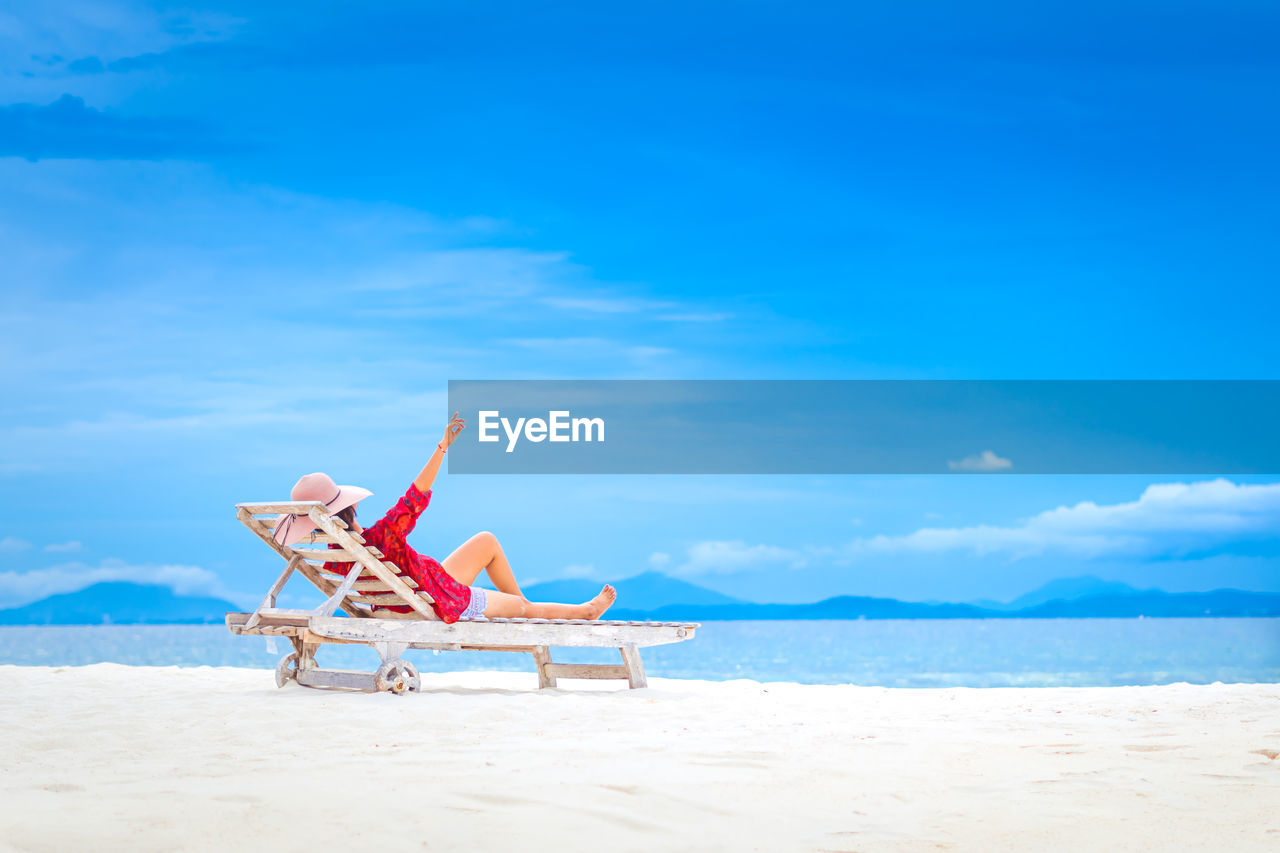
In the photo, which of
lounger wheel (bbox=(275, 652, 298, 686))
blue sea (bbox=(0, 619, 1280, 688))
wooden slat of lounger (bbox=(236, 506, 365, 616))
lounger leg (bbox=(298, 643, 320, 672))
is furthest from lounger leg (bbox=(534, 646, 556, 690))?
blue sea (bbox=(0, 619, 1280, 688))

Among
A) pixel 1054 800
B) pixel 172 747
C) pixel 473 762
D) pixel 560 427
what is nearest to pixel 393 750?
pixel 473 762

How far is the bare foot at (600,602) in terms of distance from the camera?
301 inches

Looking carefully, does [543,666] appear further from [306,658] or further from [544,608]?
[306,658]

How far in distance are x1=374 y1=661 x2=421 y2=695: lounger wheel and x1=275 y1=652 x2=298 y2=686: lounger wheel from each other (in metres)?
0.81

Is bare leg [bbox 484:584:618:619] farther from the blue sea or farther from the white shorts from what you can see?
the blue sea

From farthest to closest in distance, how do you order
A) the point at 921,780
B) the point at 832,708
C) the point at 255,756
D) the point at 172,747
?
the point at 832,708, the point at 172,747, the point at 255,756, the point at 921,780

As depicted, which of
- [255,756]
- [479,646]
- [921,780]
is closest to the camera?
[921,780]

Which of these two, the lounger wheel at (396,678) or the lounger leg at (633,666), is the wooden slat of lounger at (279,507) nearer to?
the lounger wheel at (396,678)

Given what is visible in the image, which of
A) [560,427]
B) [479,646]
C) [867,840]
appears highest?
[560,427]

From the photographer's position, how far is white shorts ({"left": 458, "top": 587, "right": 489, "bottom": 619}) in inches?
293

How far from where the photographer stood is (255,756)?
4445 mm

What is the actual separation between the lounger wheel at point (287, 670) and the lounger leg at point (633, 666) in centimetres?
221

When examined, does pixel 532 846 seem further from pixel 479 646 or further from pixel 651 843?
pixel 479 646

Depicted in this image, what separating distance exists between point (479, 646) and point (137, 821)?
162 inches
